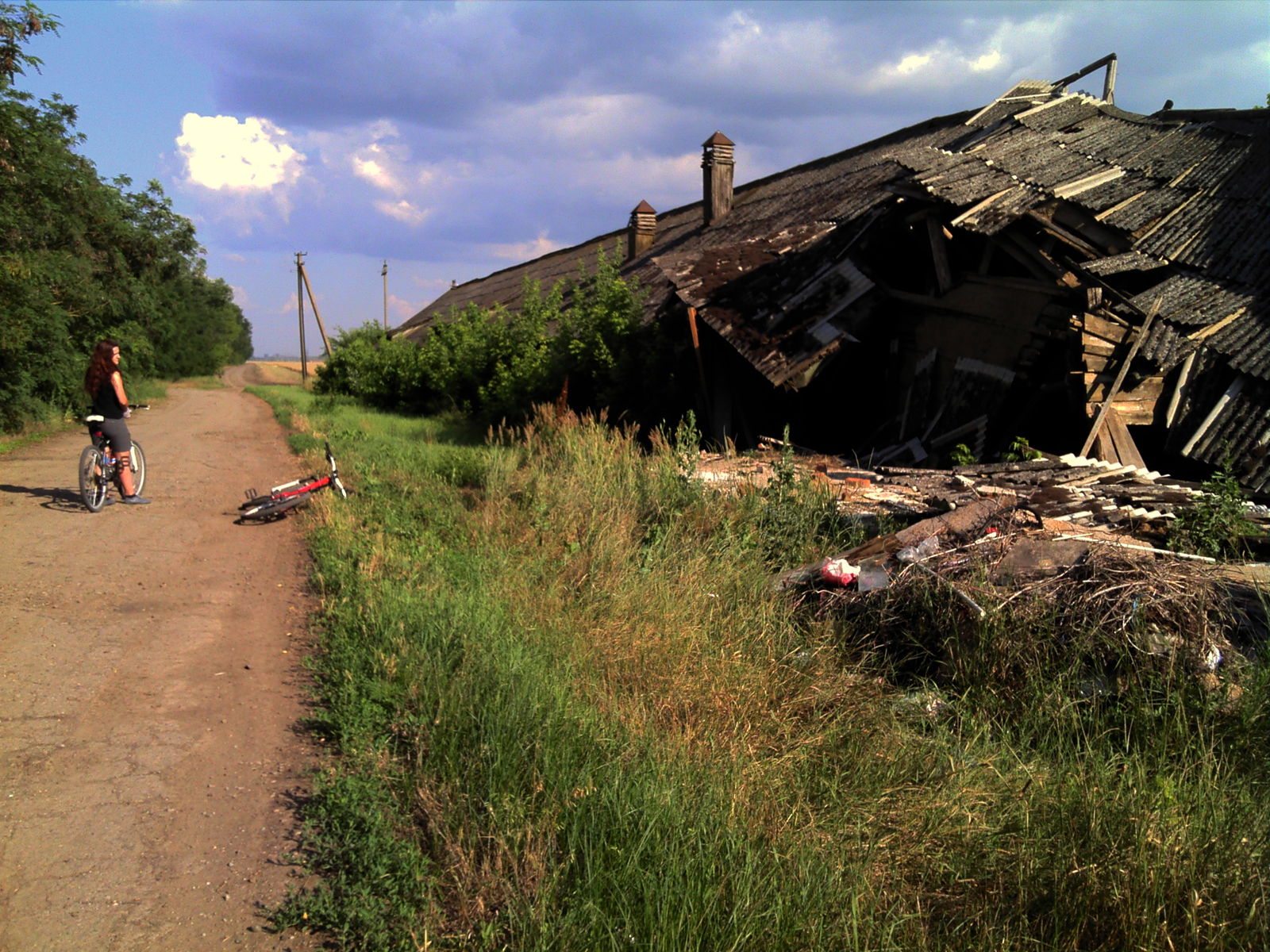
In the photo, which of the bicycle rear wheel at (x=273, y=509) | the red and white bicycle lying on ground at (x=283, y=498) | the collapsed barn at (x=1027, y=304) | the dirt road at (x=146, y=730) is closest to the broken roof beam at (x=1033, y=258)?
the collapsed barn at (x=1027, y=304)

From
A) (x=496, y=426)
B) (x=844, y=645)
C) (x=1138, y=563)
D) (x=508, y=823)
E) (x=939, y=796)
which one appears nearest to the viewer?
(x=508, y=823)

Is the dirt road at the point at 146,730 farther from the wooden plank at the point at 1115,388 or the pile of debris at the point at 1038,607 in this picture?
the wooden plank at the point at 1115,388

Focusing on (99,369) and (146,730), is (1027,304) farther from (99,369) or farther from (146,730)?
(99,369)

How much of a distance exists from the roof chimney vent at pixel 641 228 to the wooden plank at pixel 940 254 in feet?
53.2

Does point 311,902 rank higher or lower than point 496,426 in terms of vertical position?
lower

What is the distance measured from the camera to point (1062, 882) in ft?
9.77

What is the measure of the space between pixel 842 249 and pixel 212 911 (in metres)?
11.1

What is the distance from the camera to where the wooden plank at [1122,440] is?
8.46 meters

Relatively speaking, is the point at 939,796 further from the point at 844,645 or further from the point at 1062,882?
the point at 844,645

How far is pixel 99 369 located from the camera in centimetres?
937

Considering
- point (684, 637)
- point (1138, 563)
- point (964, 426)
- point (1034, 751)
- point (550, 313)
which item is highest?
point (550, 313)

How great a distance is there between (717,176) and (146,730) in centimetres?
2123

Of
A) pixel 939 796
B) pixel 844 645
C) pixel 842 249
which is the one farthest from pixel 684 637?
pixel 842 249

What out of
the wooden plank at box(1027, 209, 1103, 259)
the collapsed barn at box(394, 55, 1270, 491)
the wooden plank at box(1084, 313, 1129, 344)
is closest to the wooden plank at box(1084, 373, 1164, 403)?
the collapsed barn at box(394, 55, 1270, 491)
